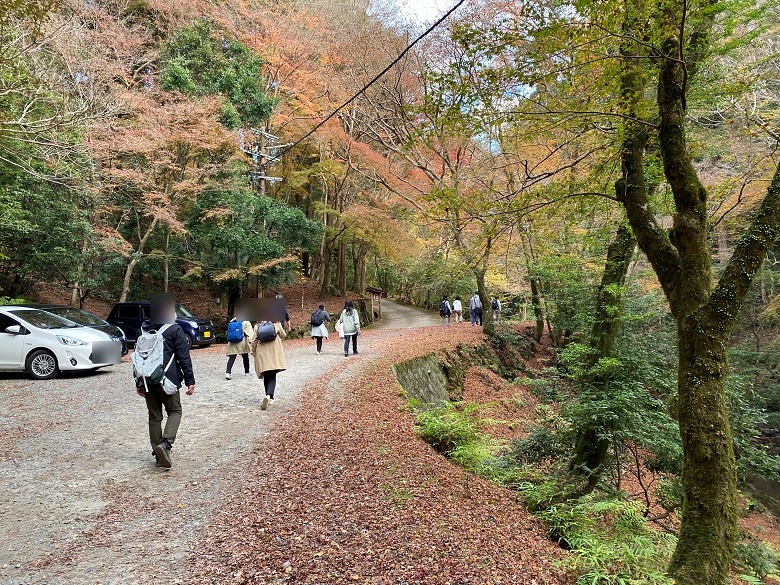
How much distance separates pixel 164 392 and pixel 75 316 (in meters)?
8.59

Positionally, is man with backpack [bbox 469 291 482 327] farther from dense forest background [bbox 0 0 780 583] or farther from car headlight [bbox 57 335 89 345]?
car headlight [bbox 57 335 89 345]

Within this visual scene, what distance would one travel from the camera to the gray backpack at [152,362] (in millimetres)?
4469

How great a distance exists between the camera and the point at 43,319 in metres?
9.58

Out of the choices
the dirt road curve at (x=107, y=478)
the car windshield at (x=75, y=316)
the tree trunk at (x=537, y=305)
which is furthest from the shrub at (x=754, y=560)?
the car windshield at (x=75, y=316)

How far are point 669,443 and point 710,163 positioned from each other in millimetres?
11537

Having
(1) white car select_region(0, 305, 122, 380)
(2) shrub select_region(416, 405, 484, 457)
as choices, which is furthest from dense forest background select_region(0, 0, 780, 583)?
(1) white car select_region(0, 305, 122, 380)

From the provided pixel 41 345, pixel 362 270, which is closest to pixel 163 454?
pixel 41 345

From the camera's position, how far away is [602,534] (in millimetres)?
4336

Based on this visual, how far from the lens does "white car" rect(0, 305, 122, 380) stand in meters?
9.16

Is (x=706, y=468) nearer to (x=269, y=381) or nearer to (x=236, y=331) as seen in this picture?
(x=269, y=381)

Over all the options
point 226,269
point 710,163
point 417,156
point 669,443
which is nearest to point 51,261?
point 226,269

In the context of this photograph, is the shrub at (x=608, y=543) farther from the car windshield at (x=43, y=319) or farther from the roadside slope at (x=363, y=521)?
the car windshield at (x=43, y=319)

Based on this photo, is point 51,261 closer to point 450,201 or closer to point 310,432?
point 310,432

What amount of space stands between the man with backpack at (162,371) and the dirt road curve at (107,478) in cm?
40
